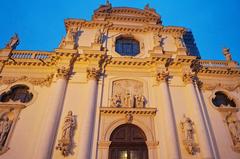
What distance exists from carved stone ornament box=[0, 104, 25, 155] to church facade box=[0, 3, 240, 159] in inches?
1.9

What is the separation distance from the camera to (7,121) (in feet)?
35.5

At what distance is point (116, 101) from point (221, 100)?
754 centimetres

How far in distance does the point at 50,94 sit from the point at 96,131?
4.00 meters

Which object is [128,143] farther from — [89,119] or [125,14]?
[125,14]

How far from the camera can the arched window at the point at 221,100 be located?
13139mm

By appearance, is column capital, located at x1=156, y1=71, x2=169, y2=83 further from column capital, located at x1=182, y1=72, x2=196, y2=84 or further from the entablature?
the entablature

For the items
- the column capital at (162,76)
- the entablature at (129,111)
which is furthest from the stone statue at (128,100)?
the column capital at (162,76)

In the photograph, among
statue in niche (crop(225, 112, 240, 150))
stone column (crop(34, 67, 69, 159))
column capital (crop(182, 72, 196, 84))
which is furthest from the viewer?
column capital (crop(182, 72, 196, 84))

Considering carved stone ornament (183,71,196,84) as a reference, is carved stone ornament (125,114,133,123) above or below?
below

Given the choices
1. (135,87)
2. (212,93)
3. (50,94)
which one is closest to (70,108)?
(50,94)

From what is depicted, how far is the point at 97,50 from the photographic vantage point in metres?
13.4

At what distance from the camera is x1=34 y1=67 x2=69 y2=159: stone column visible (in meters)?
9.21

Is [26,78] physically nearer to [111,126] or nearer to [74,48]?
[74,48]

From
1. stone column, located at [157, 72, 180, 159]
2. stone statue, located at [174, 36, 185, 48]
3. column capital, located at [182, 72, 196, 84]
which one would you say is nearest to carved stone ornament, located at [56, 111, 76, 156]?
stone column, located at [157, 72, 180, 159]
